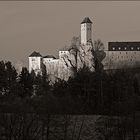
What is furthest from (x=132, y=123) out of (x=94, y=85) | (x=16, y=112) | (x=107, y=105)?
(x=94, y=85)

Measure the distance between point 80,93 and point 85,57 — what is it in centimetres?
3585

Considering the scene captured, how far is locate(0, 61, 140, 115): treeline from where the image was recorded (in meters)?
34.8

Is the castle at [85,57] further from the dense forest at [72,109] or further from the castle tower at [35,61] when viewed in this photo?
the dense forest at [72,109]

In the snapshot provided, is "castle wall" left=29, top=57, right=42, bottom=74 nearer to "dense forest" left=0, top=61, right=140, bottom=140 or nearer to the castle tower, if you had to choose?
the castle tower

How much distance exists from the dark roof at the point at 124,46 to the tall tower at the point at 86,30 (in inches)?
150

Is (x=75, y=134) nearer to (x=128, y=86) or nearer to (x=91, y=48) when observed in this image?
(x=128, y=86)

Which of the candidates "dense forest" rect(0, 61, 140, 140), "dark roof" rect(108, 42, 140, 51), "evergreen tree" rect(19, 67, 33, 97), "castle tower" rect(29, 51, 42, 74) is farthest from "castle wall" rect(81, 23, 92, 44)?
"evergreen tree" rect(19, 67, 33, 97)

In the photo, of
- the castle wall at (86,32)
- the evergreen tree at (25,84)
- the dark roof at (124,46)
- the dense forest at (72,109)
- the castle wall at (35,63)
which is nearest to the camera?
the dense forest at (72,109)

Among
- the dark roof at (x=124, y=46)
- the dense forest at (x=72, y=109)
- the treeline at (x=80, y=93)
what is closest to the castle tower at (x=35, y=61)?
the dark roof at (x=124, y=46)

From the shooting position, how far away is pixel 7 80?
4881 centimetres

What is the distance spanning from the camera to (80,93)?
43.1 m

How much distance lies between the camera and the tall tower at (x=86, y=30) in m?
88.6

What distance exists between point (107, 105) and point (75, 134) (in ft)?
32.0

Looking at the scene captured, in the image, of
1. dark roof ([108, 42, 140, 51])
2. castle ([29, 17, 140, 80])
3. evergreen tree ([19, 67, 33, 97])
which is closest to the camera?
evergreen tree ([19, 67, 33, 97])
